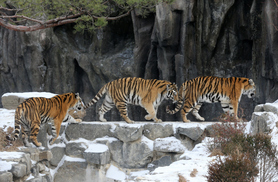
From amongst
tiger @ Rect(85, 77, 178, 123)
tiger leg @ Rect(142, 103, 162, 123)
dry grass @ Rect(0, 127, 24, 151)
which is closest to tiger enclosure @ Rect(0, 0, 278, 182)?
tiger leg @ Rect(142, 103, 162, 123)

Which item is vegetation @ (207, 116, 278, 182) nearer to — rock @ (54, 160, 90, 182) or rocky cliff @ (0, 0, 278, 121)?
rock @ (54, 160, 90, 182)

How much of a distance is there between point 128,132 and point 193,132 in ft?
5.24

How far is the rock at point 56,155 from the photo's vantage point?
8547mm

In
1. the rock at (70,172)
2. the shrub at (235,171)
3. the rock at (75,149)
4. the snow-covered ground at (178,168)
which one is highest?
the shrub at (235,171)

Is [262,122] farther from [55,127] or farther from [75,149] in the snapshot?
[55,127]

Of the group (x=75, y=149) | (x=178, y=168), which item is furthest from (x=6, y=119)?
(x=178, y=168)

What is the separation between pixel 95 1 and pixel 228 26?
4430 mm

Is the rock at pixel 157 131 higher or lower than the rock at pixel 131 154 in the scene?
higher

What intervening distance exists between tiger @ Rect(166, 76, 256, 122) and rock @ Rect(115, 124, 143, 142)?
1480mm

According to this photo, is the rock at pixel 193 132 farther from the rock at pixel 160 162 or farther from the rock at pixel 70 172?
the rock at pixel 70 172

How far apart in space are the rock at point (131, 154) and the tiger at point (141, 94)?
722 millimetres

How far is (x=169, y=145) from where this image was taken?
26.5 feet

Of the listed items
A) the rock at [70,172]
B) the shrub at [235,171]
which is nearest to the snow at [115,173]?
the rock at [70,172]

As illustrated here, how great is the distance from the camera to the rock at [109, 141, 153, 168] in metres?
8.29
